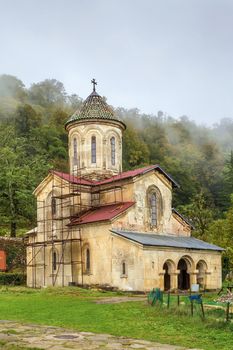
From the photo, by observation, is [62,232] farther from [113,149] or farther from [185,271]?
[185,271]

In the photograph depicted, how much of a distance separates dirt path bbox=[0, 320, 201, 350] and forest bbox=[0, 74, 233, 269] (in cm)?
2032

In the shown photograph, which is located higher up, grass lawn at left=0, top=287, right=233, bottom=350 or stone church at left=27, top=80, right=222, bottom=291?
stone church at left=27, top=80, right=222, bottom=291

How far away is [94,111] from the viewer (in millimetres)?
33281

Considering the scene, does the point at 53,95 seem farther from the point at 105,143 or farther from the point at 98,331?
the point at 98,331

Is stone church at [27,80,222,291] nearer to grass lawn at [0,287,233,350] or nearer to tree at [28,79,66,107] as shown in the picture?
grass lawn at [0,287,233,350]

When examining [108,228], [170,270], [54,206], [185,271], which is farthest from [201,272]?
[54,206]

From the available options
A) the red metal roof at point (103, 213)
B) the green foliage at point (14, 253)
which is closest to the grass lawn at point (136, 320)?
the red metal roof at point (103, 213)

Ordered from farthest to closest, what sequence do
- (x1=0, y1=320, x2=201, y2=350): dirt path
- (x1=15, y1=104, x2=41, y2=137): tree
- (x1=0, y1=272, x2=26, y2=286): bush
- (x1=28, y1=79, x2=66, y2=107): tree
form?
(x1=28, y1=79, x2=66, y2=107): tree < (x1=15, y1=104, x2=41, y2=137): tree < (x1=0, y1=272, x2=26, y2=286): bush < (x1=0, y1=320, x2=201, y2=350): dirt path

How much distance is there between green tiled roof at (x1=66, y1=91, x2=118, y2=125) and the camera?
1298 inches

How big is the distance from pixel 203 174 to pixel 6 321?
77.0m

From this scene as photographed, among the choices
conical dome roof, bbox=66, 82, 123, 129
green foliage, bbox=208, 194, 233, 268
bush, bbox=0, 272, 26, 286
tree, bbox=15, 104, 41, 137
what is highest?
tree, bbox=15, 104, 41, 137

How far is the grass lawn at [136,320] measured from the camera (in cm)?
1074

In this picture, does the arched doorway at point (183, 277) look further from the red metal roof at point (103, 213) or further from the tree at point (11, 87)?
the tree at point (11, 87)

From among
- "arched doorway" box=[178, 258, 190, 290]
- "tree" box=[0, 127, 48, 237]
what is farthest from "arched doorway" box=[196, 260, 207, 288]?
"tree" box=[0, 127, 48, 237]
